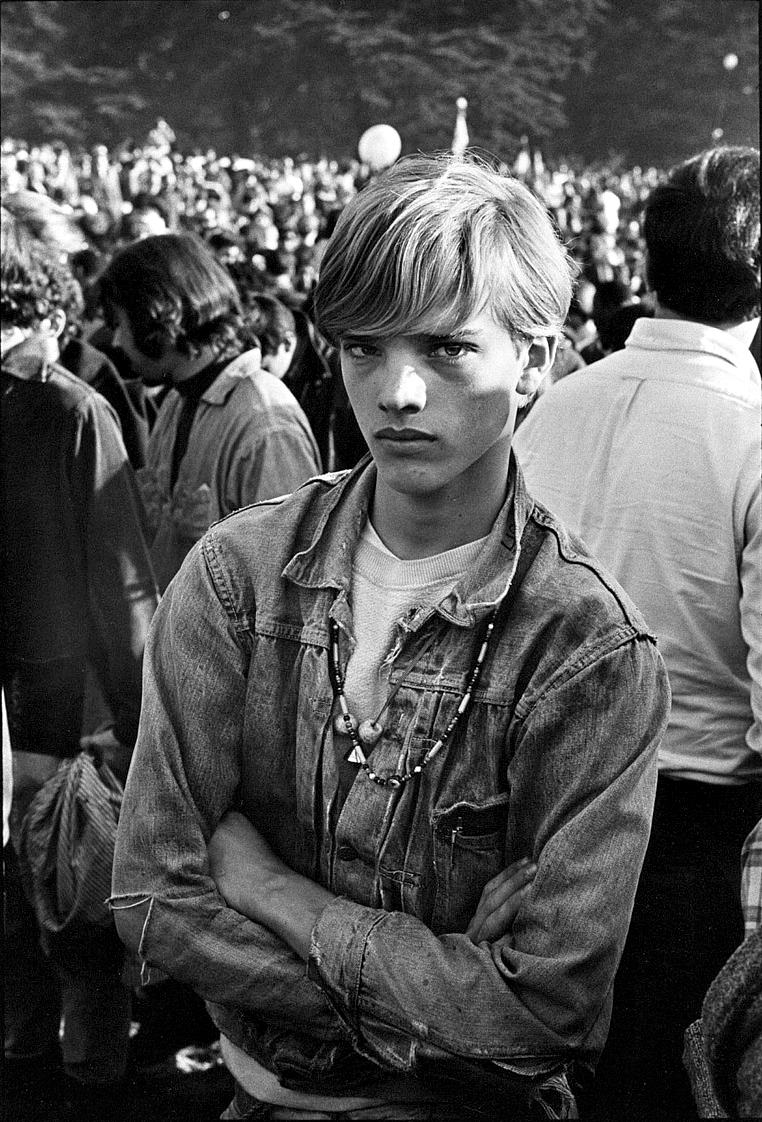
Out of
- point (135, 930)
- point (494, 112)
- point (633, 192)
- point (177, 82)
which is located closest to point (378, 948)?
point (135, 930)

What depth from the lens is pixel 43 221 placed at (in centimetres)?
364

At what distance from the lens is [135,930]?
147 cm

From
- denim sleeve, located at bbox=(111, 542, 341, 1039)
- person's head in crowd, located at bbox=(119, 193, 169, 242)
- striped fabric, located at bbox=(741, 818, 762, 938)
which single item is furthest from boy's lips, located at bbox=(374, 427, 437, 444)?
person's head in crowd, located at bbox=(119, 193, 169, 242)

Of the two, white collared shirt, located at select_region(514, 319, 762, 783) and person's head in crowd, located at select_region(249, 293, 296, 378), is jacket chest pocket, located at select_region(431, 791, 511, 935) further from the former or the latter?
person's head in crowd, located at select_region(249, 293, 296, 378)

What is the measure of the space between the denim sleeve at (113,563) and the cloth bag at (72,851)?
22cm

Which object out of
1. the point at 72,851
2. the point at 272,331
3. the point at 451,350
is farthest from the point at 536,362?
the point at 272,331

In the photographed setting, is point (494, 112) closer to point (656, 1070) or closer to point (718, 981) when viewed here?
point (656, 1070)

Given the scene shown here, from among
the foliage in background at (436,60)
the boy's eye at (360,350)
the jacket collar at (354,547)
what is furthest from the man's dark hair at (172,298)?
the boy's eye at (360,350)

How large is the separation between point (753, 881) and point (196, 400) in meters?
2.30

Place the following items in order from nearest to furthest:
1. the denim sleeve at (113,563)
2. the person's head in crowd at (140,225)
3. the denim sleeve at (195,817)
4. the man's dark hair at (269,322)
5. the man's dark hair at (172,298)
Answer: the denim sleeve at (195,817)
the denim sleeve at (113,563)
the man's dark hair at (172,298)
the man's dark hair at (269,322)
the person's head in crowd at (140,225)

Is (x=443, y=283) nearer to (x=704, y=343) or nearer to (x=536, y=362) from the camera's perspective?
(x=536, y=362)

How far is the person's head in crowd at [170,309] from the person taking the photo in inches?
132

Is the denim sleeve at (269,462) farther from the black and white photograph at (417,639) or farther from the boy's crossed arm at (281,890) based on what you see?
the boy's crossed arm at (281,890)

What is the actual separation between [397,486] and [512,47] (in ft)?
6.71
